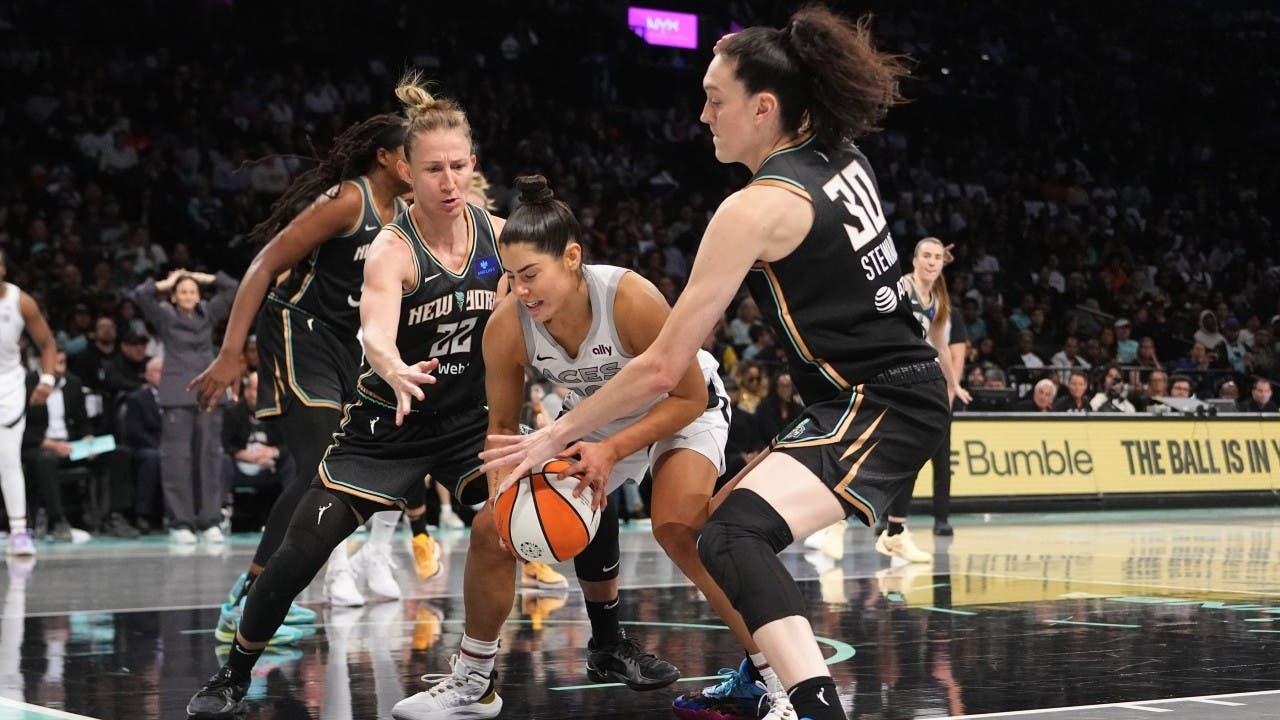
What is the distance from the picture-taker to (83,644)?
596 centimetres

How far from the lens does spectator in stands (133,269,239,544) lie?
1123 centimetres

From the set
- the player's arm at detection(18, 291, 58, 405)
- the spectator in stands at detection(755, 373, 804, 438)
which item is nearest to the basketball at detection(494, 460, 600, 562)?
the player's arm at detection(18, 291, 58, 405)

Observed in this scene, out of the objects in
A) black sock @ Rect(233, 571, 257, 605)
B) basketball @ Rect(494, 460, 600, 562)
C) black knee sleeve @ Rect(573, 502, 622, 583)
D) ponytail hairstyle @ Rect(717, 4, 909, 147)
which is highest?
ponytail hairstyle @ Rect(717, 4, 909, 147)

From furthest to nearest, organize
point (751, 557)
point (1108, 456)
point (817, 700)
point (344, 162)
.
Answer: point (1108, 456)
point (344, 162)
point (751, 557)
point (817, 700)

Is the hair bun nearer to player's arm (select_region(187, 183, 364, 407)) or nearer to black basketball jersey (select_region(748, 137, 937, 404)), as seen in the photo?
black basketball jersey (select_region(748, 137, 937, 404))

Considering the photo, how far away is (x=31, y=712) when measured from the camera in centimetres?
447

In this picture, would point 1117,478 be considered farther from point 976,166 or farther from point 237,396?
point 976,166

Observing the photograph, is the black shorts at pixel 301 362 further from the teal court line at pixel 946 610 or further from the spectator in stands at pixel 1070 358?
the spectator in stands at pixel 1070 358

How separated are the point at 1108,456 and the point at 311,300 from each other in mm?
10293

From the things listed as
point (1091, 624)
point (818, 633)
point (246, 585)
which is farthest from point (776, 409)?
point (246, 585)

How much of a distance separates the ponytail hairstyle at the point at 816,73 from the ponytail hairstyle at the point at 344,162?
2.34 m

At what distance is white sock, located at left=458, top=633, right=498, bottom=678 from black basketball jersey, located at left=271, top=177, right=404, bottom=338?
6.02 ft

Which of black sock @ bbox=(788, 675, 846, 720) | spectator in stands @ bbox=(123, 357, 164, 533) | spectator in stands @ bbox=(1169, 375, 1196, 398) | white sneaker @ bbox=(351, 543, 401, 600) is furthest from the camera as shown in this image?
spectator in stands @ bbox=(1169, 375, 1196, 398)

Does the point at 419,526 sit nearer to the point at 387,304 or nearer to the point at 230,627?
the point at 230,627
